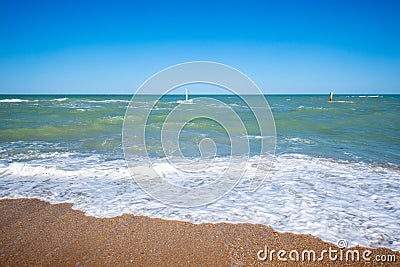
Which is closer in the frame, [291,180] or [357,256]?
[357,256]

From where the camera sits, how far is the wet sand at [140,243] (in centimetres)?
262

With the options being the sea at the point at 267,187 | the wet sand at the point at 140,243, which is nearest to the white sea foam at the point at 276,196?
the sea at the point at 267,187

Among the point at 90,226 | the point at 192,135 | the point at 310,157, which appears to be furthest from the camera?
the point at 192,135

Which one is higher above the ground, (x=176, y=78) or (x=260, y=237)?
(x=176, y=78)

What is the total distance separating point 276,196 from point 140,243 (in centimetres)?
248

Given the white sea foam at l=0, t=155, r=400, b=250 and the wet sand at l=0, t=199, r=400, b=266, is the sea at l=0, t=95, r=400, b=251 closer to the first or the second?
the white sea foam at l=0, t=155, r=400, b=250

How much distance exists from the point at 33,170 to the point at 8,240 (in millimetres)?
2974

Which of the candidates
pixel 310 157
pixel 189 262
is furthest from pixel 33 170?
pixel 310 157

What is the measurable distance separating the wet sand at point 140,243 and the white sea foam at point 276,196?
23 centimetres

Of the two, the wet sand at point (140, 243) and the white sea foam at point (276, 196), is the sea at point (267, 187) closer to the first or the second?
the white sea foam at point (276, 196)

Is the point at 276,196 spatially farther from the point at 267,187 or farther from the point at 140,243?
the point at 140,243

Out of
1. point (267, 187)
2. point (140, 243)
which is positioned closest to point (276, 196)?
point (267, 187)

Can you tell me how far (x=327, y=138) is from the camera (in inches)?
396

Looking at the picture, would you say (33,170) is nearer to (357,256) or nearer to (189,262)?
(189,262)
